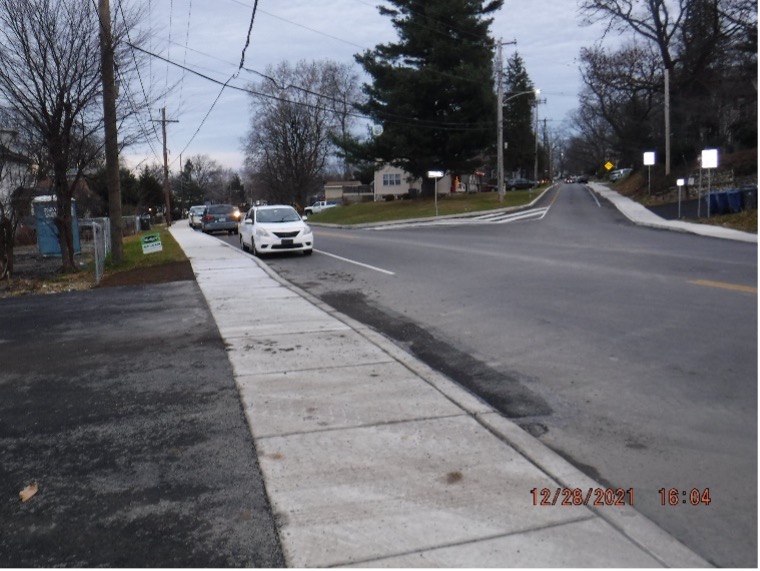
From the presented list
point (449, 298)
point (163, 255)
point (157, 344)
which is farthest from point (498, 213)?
point (157, 344)

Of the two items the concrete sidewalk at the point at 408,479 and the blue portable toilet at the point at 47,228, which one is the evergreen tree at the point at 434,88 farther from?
the concrete sidewalk at the point at 408,479

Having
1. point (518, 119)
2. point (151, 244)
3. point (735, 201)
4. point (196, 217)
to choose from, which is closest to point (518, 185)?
point (518, 119)

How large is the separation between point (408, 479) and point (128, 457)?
1923mm

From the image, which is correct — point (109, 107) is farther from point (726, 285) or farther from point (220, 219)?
point (220, 219)

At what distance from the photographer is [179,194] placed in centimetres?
12419

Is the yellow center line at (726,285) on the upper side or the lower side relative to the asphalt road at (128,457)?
upper

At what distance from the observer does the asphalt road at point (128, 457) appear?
381 centimetres

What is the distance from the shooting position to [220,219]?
39.6m

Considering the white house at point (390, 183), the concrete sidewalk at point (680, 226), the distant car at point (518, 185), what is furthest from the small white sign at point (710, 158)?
the white house at point (390, 183)

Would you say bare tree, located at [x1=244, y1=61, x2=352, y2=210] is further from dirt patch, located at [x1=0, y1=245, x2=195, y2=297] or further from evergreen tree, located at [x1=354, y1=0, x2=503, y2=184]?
dirt patch, located at [x1=0, y1=245, x2=195, y2=297]

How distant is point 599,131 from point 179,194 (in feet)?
219

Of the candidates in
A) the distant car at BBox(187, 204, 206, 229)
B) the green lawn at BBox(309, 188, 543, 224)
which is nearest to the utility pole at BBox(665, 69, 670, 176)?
the green lawn at BBox(309, 188, 543, 224)

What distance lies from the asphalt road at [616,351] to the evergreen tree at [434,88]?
33.4 metres

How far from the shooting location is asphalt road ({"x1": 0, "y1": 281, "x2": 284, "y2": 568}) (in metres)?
3.81
